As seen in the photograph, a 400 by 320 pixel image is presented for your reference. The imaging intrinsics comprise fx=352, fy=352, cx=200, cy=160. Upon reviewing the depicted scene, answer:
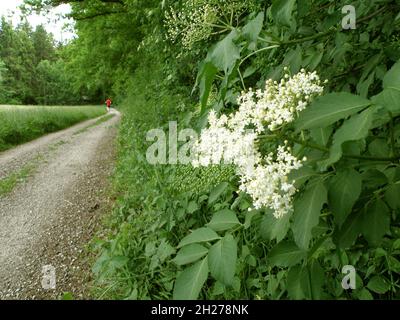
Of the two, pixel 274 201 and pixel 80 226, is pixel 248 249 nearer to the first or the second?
pixel 274 201

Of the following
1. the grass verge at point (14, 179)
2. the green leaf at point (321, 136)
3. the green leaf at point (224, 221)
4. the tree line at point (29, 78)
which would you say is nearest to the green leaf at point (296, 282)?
the green leaf at point (224, 221)

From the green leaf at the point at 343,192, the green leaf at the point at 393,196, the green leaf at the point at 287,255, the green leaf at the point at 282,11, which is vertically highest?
the green leaf at the point at 282,11

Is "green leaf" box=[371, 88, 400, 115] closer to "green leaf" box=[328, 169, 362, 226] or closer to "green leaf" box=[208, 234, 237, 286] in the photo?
"green leaf" box=[328, 169, 362, 226]

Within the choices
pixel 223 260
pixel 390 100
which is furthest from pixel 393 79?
pixel 223 260

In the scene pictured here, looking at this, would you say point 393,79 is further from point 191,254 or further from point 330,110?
point 191,254

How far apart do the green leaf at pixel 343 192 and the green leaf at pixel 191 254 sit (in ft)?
1.64

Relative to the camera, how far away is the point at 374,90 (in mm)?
1931

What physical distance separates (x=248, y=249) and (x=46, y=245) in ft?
9.01

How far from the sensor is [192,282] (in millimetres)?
1175

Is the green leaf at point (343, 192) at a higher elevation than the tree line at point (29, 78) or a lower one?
lower

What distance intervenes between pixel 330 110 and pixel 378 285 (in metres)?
1.33

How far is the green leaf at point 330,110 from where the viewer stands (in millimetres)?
849

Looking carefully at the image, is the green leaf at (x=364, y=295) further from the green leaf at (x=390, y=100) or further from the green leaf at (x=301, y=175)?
the green leaf at (x=390, y=100)

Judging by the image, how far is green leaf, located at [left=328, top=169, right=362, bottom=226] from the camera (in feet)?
3.15
